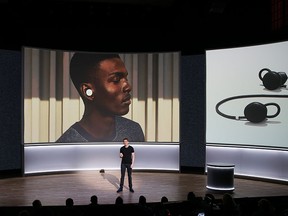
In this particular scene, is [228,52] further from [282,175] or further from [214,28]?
[282,175]

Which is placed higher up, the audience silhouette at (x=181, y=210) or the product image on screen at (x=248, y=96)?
the product image on screen at (x=248, y=96)

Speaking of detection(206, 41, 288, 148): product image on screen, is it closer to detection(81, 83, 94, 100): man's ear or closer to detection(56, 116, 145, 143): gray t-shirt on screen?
detection(56, 116, 145, 143): gray t-shirt on screen

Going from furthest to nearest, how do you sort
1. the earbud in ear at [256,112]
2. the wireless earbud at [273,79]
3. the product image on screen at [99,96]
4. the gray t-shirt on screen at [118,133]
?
the gray t-shirt on screen at [118,133] → the product image on screen at [99,96] → the earbud in ear at [256,112] → the wireless earbud at [273,79]

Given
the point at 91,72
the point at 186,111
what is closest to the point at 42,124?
the point at 91,72

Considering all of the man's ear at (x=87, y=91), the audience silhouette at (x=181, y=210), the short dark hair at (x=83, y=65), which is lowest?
the audience silhouette at (x=181, y=210)

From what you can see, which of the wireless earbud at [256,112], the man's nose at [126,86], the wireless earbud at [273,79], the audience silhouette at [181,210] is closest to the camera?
the audience silhouette at [181,210]

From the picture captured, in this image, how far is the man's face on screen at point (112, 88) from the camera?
14945 millimetres

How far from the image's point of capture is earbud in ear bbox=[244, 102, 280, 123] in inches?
502

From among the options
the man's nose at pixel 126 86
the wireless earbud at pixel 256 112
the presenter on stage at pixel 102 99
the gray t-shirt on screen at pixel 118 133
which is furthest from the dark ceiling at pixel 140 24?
the gray t-shirt on screen at pixel 118 133

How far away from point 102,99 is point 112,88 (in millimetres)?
562

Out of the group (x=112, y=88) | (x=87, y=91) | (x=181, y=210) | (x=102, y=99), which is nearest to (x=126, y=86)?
(x=112, y=88)

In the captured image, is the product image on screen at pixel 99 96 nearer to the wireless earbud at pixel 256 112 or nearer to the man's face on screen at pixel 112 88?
the man's face on screen at pixel 112 88

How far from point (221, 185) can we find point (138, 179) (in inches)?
135

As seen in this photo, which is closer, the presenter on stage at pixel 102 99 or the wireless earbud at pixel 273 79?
the wireless earbud at pixel 273 79
